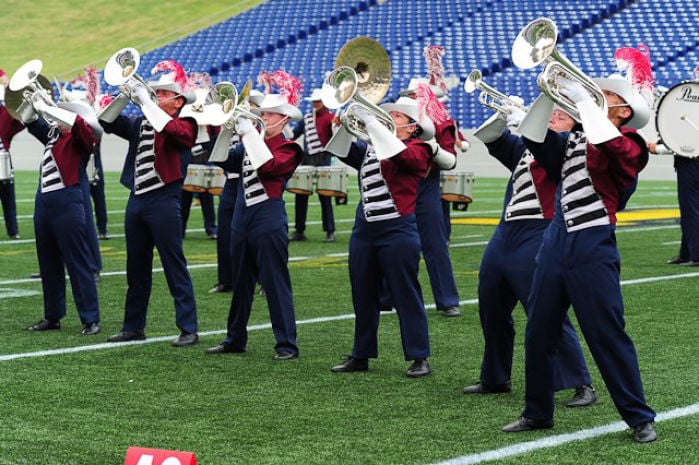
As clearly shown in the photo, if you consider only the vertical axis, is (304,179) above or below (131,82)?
below

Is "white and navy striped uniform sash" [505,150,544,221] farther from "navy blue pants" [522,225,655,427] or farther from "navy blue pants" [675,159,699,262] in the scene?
"navy blue pants" [675,159,699,262]

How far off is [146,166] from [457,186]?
412cm

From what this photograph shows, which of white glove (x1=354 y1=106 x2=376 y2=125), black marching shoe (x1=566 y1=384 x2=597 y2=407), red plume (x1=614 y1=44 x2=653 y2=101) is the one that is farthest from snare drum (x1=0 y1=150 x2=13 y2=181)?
red plume (x1=614 y1=44 x2=653 y2=101)

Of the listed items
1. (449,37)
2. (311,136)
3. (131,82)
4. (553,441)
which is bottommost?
(553,441)

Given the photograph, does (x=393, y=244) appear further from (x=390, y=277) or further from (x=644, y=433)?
(x=644, y=433)

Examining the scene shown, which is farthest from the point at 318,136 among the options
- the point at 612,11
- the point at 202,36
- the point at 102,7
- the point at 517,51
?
the point at 102,7

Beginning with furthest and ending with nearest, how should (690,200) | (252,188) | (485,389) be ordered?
(690,200), (252,188), (485,389)

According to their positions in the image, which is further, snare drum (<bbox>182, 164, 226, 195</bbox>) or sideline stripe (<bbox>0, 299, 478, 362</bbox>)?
snare drum (<bbox>182, 164, 226, 195</bbox>)

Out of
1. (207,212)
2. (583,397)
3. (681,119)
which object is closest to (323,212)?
(207,212)

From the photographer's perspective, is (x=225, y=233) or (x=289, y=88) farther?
(x=225, y=233)

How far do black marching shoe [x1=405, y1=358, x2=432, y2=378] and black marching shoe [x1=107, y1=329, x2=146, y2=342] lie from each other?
1.94 metres

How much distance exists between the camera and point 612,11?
100 feet

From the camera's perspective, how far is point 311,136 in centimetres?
1420

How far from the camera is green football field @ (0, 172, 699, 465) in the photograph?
5.19m
